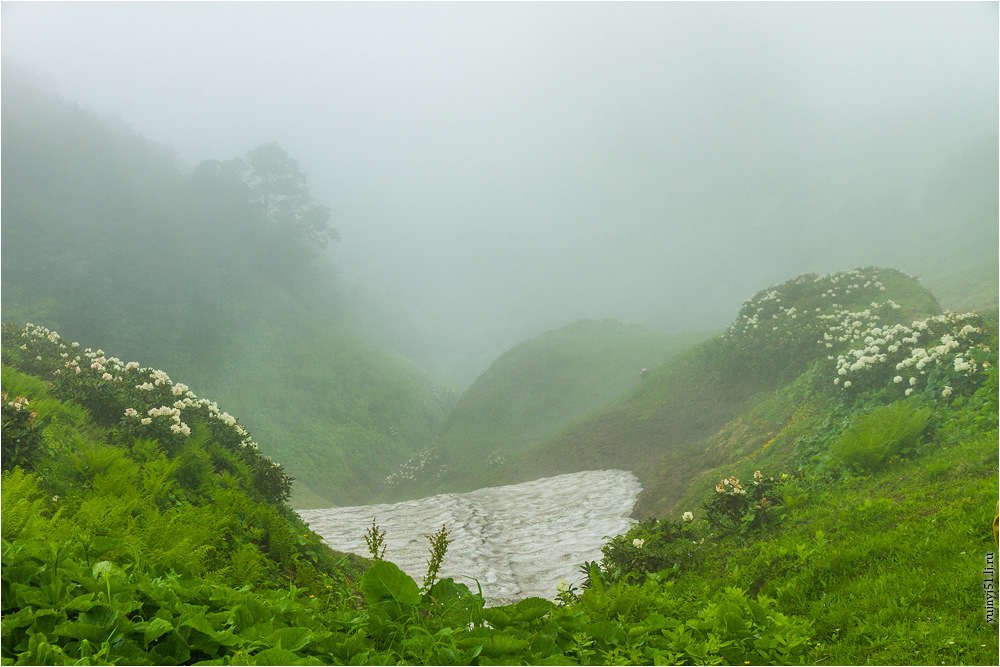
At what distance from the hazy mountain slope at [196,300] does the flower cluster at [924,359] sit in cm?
1229

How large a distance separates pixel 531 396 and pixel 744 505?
21.5 m

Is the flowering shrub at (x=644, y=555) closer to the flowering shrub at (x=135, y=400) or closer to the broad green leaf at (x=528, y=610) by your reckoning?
the broad green leaf at (x=528, y=610)

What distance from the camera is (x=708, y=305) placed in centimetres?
4575

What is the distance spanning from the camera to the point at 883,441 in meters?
7.31

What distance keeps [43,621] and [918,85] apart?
66865 mm

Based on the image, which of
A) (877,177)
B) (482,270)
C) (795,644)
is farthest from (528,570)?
(482,270)

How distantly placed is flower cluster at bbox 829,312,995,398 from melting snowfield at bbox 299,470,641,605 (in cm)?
498

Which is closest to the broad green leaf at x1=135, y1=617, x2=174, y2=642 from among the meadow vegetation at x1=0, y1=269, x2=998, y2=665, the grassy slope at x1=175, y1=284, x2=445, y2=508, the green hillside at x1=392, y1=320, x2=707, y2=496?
the meadow vegetation at x1=0, y1=269, x2=998, y2=665

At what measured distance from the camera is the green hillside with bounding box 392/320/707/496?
69.8ft

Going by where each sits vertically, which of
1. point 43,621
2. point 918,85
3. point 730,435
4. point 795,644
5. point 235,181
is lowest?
point 795,644

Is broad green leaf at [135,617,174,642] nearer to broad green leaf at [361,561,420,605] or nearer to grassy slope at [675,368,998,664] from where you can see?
broad green leaf at [361,561,420,605]

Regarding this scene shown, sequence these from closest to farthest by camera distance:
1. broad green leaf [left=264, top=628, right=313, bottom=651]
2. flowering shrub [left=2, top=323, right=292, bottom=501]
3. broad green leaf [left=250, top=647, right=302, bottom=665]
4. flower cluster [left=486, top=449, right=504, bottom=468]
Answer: broad green leaf [left=250, top=647, right=302, bottom=665]
broad green leaf [left=264, top=628, right=313, bottom=651]
flowering shrub [left=2, top=323, right=292, bottom=501]
flower cluster [left=486, top=449, right=504, bottom=468]

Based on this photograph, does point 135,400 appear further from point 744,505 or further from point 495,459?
point 495,459

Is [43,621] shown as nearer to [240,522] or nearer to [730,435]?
[240,522]
